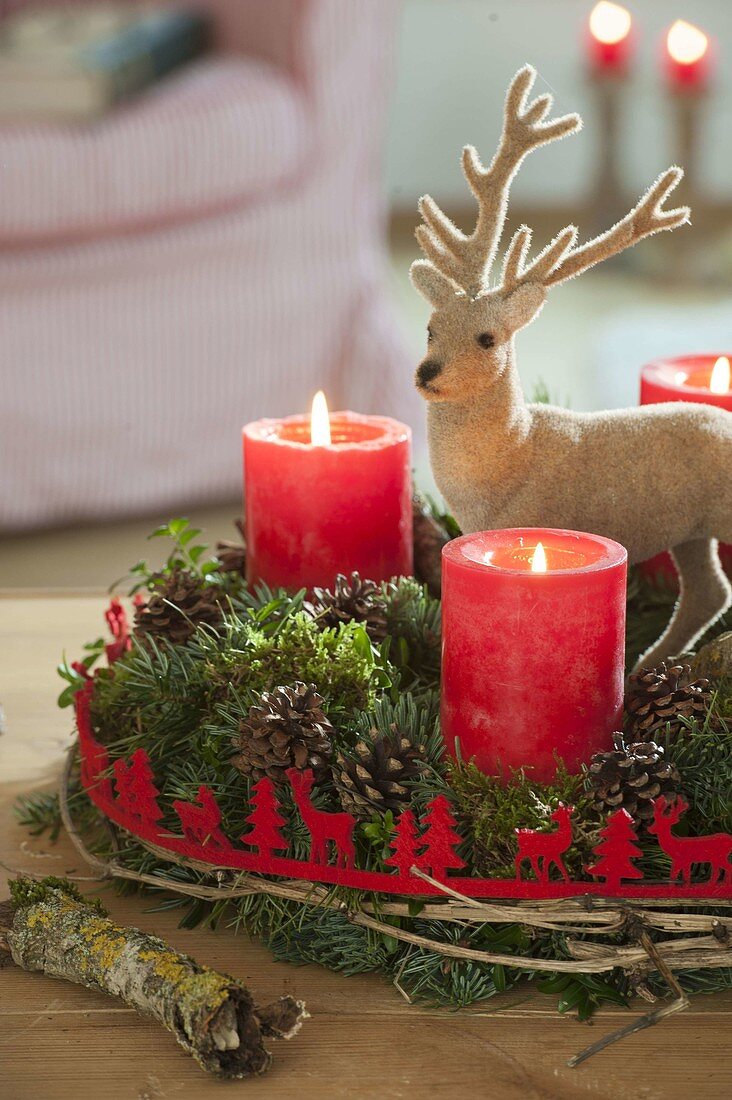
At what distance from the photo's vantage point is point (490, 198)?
2.05 ft

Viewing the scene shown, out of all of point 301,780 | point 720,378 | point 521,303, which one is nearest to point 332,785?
point 301,780

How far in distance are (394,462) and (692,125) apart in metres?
3.35

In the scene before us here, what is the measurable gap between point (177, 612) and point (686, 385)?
1.11ft

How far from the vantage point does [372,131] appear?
2.01 m

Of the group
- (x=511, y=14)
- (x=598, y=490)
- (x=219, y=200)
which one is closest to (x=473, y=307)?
(x=598, y=490)

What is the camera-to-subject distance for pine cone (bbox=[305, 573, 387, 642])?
67 centimetres

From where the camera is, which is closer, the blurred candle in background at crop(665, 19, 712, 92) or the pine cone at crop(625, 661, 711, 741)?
the pine cone at crop(625, 661, 711, 741)

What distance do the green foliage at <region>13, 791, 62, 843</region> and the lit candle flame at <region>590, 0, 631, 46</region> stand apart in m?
3.50

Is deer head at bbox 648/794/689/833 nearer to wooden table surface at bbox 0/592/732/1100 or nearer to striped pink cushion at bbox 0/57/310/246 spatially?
wooden table surface at bbox 0/592/732/1100

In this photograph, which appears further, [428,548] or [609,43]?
[609,43]

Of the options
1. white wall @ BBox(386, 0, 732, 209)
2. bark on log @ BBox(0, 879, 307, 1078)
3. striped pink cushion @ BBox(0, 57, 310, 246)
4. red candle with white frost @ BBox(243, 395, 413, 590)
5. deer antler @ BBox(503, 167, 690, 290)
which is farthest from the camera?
white wall @ BBox(386, 0, 732, 209)

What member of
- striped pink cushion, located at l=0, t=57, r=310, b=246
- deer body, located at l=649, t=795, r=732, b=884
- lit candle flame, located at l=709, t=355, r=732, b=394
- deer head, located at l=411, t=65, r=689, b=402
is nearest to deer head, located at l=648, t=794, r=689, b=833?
deer body, located at l=649, t=795, r=732, b=884

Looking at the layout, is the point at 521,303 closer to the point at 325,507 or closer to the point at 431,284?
the point at 431,284

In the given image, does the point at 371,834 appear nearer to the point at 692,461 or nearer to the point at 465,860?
the point at 465,860
